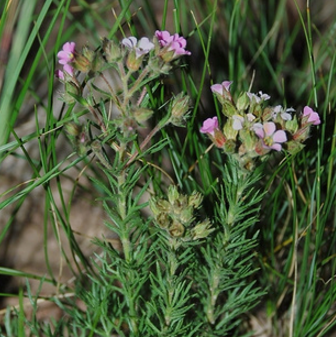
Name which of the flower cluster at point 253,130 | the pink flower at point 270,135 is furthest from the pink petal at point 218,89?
the pink flower at point 270,135

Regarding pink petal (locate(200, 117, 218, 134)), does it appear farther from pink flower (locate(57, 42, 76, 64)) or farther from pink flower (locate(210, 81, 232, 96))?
pink flower (locate(57, 42, 76, 64))

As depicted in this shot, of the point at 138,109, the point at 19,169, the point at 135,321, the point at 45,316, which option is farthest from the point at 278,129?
the point at 19,169

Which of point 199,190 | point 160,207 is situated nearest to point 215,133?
point 160,207

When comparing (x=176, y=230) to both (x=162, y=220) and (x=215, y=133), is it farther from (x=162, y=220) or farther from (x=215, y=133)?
(x=215, y=133)

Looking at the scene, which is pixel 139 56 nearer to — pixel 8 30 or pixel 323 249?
pixel 8 30

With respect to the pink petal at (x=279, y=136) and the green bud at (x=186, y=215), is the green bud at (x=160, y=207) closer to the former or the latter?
the green bud at (x=186, y=215)

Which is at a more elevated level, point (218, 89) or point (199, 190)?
point (218, 89)

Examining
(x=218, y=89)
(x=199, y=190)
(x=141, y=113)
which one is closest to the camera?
(x=141, y=113)
